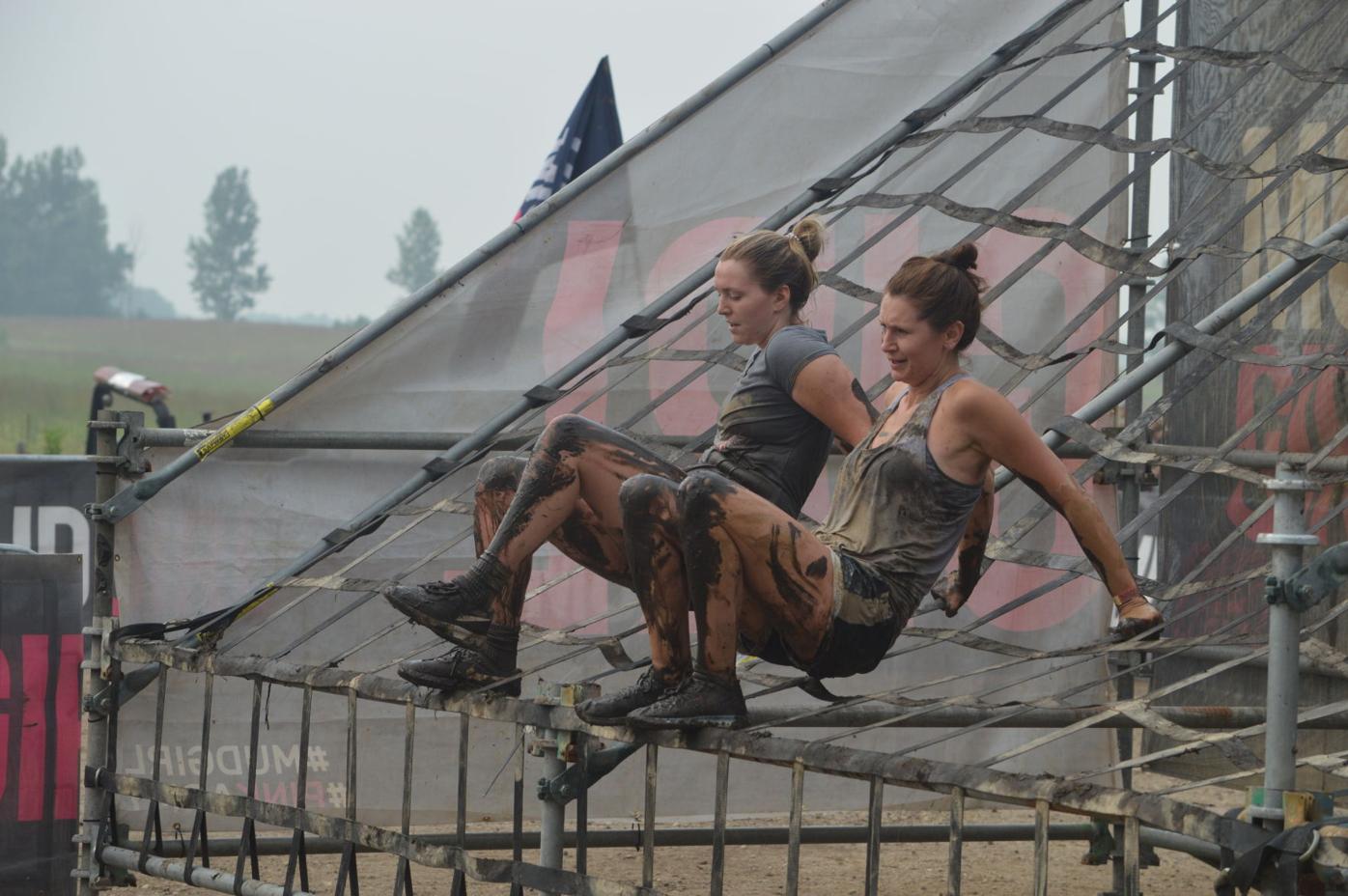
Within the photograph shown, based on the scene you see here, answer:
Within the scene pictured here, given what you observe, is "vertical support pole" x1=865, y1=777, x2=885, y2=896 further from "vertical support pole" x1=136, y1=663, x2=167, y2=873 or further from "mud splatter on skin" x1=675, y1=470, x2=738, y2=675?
"vertical support pole" x1=136, y1=663, x2=167, y2=873

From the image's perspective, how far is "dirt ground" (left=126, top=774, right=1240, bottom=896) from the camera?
18.2 feet

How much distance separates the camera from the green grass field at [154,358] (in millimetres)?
47188

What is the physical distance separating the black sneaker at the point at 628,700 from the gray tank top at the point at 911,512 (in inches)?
17.9

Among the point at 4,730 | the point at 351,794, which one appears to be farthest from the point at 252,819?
the point at 4,730

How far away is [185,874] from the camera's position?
4504 millimetres

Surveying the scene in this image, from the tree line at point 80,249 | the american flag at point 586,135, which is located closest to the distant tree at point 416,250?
the tree line at point 80,249

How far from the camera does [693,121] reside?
17.6 feet

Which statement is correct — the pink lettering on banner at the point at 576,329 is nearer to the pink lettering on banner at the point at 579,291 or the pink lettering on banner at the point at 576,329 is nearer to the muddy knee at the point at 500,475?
the pink lettering on banner at the point at 579,291

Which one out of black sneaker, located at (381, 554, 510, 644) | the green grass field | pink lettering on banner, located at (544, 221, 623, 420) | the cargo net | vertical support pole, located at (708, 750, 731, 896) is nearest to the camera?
vertical support pole, located at (708, 750, 731, 896)

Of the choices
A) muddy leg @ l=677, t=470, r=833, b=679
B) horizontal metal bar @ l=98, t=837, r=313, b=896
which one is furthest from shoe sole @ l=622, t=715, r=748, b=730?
horizontal metal bar @ l=98, t=837, r=313, b=896

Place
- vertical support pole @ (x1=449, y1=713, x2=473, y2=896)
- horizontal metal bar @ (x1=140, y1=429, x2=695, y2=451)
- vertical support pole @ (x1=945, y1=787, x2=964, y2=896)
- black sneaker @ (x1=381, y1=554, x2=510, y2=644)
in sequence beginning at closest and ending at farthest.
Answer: vertical support pole @ (x1=945, y1=787, x2=964, y2=896), black sneaker @ (x1=381, y1=554, x2=510, y2=644), vertical support pole @ (x1=449, y1=713, x2=473, y2=896), horizontal metal bar @ (x1=140, y1=429, x2=695, y2=451)

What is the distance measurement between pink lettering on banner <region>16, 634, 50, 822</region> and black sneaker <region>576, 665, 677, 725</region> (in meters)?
2.10

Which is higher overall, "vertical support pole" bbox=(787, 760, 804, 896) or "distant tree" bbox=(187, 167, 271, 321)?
"distant tree" bbox=(187, 167, 271, 321)

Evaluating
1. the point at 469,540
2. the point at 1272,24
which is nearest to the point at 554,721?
the point at 469,540
